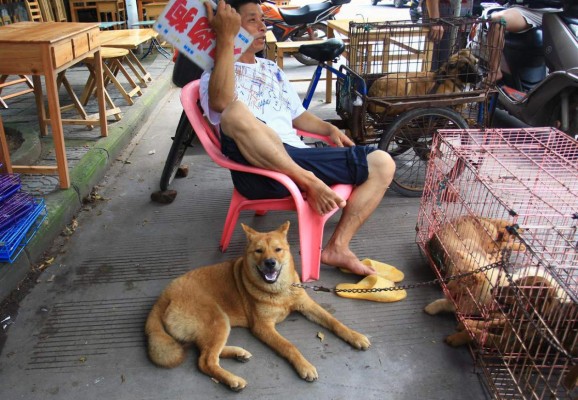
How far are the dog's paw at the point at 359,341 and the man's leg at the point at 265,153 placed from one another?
2.53 ft

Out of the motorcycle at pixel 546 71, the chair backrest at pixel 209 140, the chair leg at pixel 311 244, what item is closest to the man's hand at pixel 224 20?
the chair backrest at pixel 209 140

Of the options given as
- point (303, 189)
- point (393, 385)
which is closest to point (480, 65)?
point (303, 189)

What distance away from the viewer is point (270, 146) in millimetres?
2752

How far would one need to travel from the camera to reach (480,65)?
410 cm

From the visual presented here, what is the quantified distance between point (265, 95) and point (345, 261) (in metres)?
1.25

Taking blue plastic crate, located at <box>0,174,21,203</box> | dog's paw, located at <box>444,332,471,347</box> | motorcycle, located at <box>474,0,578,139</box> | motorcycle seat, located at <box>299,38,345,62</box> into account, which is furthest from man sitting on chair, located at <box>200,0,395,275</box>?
motorcycle, located at <box>474,0,578,139</box>

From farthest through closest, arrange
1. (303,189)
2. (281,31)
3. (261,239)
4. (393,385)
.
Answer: (281,31), (303,189), (261,239), (393,385)

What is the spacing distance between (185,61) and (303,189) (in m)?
1.65

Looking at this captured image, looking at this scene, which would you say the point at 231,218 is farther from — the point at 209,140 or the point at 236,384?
the point at 236,384

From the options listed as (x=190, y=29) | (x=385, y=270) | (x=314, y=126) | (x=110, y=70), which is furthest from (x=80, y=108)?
(x=385, y=270)

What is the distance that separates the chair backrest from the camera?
278 centimetres

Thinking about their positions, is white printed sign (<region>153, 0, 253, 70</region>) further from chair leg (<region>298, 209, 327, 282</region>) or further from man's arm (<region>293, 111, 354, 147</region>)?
chair leg (<region>298, 209, 327, 282</region>)

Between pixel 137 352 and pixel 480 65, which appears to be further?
pixel 480 65

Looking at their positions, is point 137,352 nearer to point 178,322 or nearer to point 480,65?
point 178,322
